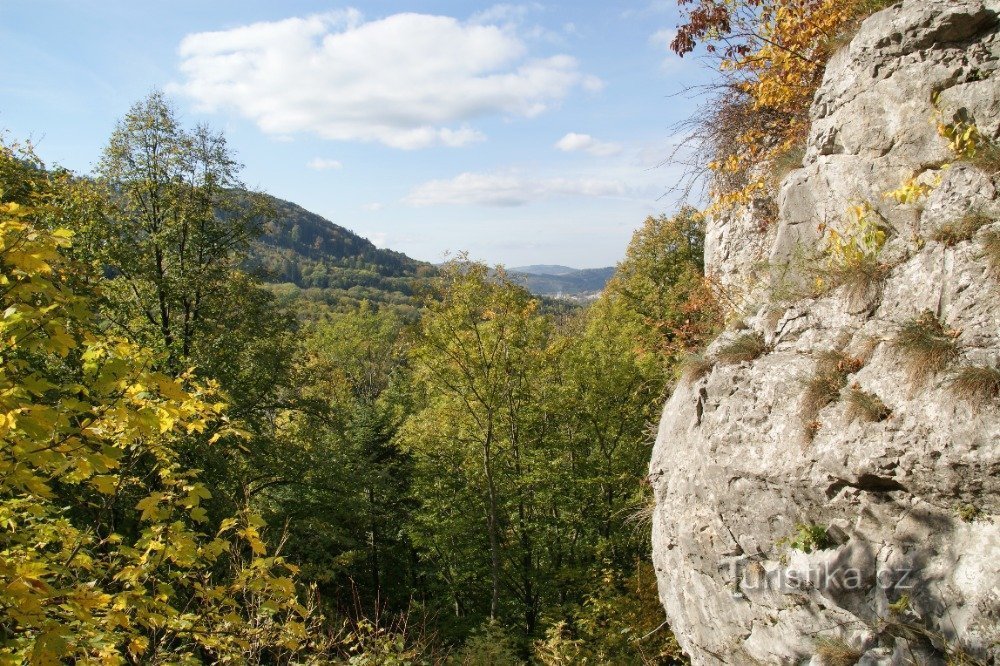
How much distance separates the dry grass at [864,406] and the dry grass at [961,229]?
1547mm

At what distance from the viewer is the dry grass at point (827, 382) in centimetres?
543

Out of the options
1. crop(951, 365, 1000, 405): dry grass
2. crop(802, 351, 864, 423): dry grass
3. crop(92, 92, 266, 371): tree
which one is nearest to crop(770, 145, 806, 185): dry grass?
crop(802, 351, 864, 423): dry grass

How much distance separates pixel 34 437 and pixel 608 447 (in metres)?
16.8

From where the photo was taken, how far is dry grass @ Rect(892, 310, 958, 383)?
15.4 ft

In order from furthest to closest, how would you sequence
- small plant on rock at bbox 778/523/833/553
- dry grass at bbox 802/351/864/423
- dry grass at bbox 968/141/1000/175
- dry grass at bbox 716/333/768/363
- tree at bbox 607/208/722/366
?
1. tree at bbox 607/208/722/366
2. dry grass at bbox 716/333/768/363
3. dry grass at bbox 802/351/864/423
4. small plant on rock at bbox 778/523/833/553
5. dry grass at bbox 968/141/1000/175

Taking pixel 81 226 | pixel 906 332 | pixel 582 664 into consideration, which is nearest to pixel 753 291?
pixel 906 332

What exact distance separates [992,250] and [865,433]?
1836mm

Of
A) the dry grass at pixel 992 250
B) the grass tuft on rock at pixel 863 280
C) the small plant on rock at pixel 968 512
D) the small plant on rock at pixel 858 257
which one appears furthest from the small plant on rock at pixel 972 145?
the small plant on rock at pixel 968 512

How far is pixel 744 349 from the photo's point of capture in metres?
6.65

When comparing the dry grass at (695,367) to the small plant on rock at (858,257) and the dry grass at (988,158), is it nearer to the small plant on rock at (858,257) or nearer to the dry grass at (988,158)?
the small plant on rock at (858,257)

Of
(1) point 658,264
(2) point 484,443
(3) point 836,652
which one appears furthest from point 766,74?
(1) point 658,264

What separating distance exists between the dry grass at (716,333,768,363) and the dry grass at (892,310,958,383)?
159cm

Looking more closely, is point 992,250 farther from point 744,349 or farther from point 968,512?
point 744,349

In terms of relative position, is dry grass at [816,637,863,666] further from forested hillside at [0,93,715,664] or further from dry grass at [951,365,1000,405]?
forested hillside at [0,93,715,664]
